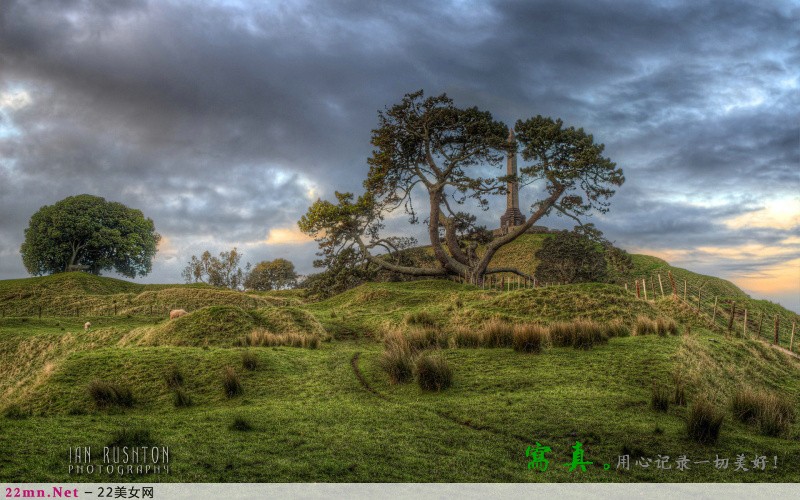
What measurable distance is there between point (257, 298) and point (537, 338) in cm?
3542

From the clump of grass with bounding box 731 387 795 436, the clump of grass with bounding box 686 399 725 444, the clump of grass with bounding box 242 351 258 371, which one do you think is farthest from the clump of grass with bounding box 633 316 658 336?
the clump of grass with bounding box 242 351 258 371

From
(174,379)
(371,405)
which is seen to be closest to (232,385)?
(174,379)

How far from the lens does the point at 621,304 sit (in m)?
23.0

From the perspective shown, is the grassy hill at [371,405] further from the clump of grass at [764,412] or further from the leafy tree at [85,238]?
the leafy tree at [85,238]

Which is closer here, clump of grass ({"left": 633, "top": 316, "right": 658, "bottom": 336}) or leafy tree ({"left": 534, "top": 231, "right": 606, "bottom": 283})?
clump of grass ({"left": 633, "top": 316, "right": 658, "bottom": 336})

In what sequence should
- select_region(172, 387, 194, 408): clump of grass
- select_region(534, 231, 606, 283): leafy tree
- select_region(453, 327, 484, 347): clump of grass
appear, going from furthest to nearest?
1. select_region(534, 231, 606, 283): leafy tree
2. select_region(453, 327, 484, 347): clump of grass
3. select_region(172, 387, 194, 408): clump of grass

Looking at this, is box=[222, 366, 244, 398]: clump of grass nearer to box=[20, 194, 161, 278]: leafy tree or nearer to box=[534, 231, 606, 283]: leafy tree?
box=[534, 231, 606, 283]: leafy tree

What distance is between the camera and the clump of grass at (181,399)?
10977 mm

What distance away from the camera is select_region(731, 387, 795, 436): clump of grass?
877cm

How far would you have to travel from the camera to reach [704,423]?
7914 mm

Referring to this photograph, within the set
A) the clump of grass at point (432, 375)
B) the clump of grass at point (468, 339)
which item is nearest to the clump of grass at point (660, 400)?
the clump of grass at point (432, 375)

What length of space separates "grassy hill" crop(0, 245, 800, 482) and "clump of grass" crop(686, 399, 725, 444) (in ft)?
0.52

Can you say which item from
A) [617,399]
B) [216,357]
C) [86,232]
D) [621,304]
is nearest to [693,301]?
[621,304]

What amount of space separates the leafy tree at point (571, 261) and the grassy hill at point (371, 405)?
17.1m
